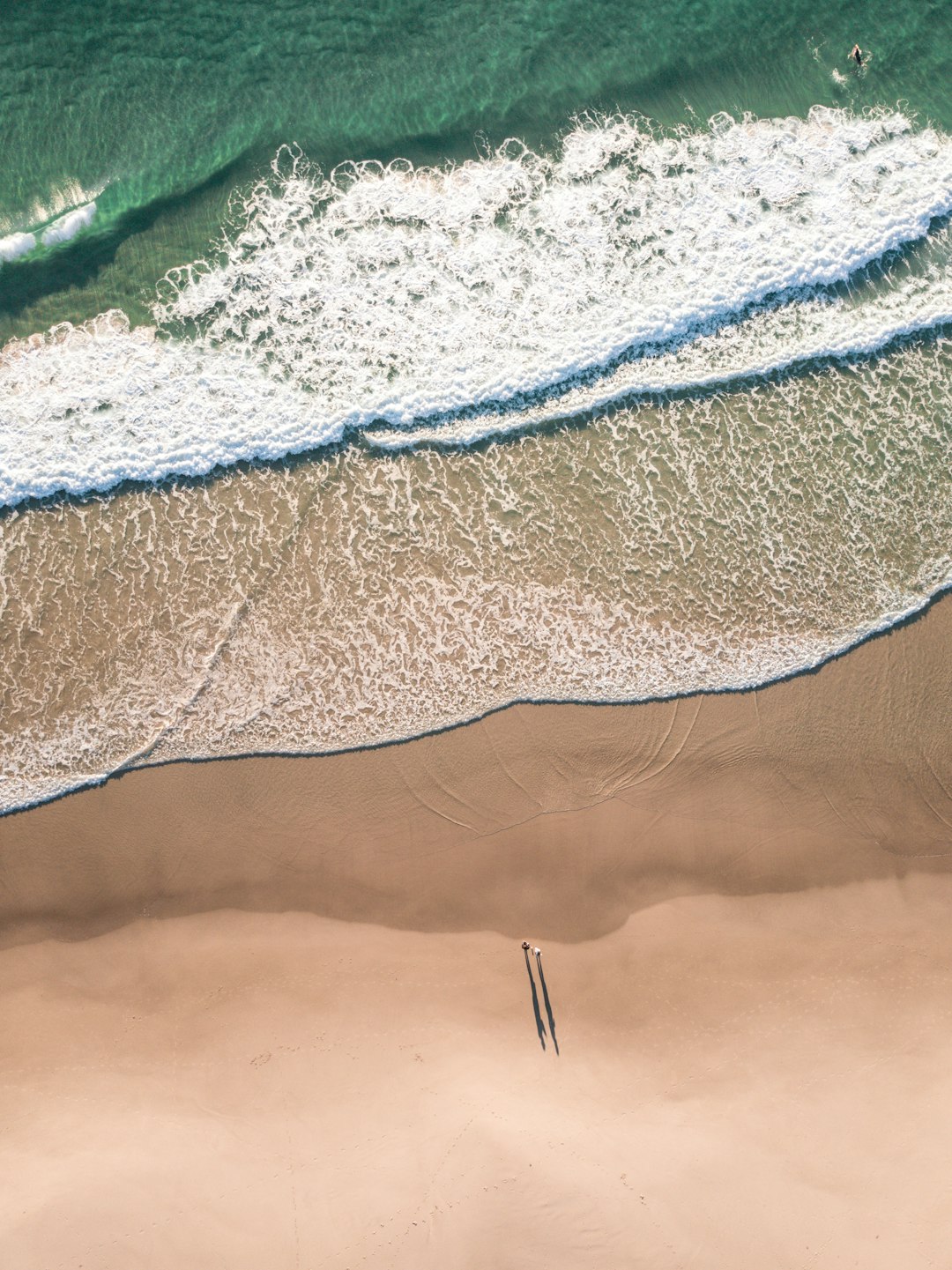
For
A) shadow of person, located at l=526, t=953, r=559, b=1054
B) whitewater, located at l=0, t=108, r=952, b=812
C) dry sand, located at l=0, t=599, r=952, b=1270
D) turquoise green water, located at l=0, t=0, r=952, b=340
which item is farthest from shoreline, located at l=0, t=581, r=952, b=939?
turquoise green water, located at l=0, t=0, r=952, b=340

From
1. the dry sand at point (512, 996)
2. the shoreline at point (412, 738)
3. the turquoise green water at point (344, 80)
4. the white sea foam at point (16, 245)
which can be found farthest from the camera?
the turquoise green water at point (344, 80)

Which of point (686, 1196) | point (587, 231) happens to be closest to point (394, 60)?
point (587, 231)

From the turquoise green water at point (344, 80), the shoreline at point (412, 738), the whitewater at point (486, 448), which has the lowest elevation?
the shoreline at point (412, 738)

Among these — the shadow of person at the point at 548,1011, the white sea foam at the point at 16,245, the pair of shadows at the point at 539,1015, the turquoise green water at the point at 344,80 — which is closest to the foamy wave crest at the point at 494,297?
the turquoise green water at the point at 344,80

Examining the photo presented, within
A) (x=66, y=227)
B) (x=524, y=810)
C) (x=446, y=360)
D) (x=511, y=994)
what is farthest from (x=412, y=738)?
(x=66, y=227)

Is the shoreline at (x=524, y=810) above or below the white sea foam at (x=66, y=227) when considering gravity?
below

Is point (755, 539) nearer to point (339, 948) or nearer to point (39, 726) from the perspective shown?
point (339, 948)

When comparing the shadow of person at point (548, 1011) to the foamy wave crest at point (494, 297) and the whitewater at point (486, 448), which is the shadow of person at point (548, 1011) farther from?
the foamy wave crest at point (494, 297)

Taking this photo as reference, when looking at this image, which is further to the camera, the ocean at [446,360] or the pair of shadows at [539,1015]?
the ocean at [446,360]
